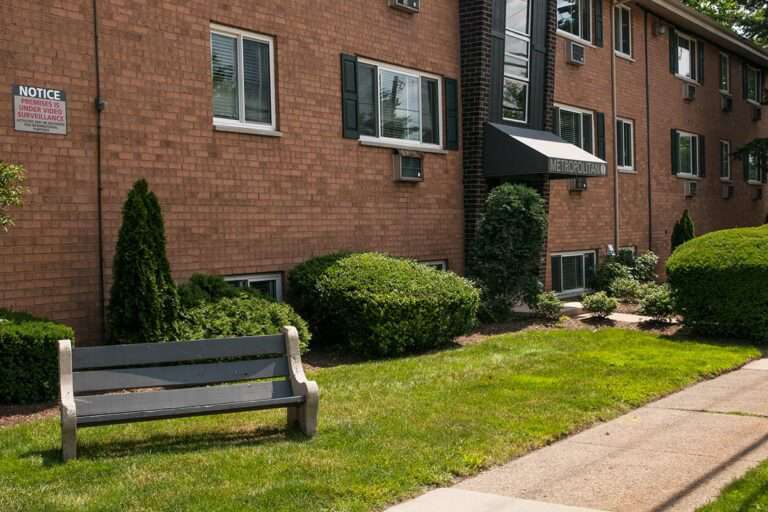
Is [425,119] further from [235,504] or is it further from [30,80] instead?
[235,504]

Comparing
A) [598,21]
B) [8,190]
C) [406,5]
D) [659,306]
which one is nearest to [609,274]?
[659,306]

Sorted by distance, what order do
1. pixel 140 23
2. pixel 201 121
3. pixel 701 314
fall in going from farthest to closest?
1. pixel 701 314
2. pixel 201 121
3. pixel 140 23

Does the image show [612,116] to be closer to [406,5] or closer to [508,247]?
[508,247]

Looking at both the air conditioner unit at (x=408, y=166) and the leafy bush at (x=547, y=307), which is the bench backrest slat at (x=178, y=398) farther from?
the leafy bush at (x=547, y=307)

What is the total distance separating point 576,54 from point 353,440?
13618 millimetres

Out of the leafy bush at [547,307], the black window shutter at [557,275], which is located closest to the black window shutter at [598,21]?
the black window shutter at [557,275]

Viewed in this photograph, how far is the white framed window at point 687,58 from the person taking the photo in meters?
22.8

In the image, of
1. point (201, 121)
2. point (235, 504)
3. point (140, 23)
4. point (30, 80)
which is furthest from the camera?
point (201, 121)

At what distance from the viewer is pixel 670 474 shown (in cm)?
535

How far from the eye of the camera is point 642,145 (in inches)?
809

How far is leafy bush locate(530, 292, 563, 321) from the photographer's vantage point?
13.3 meters

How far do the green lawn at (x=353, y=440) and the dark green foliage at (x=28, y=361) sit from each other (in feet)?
2.68

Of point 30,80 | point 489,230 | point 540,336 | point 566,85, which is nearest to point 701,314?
point 540,336

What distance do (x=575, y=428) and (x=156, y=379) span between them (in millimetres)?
3221
